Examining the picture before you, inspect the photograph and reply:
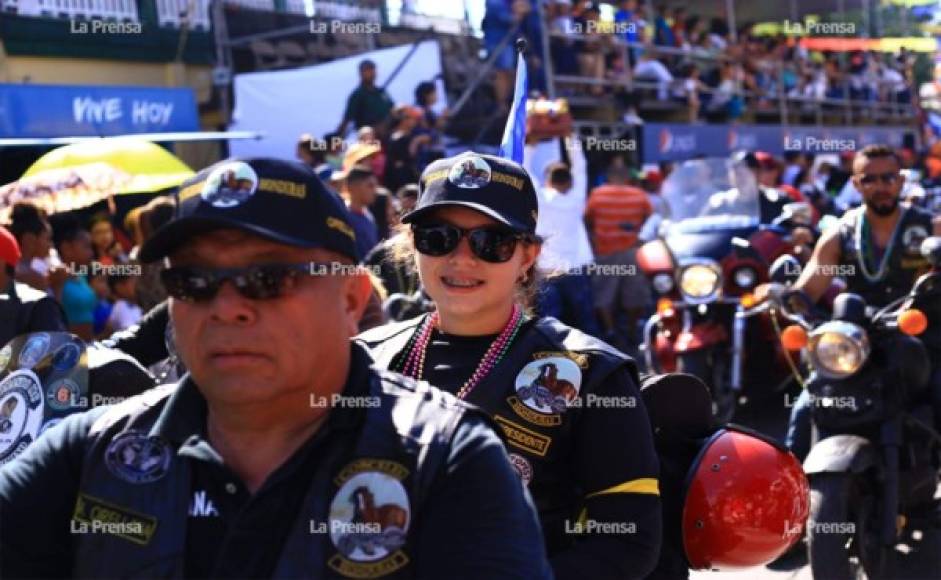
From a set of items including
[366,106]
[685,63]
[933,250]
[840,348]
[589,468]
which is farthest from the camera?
[685,63]

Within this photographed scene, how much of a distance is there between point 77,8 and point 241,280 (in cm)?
1331

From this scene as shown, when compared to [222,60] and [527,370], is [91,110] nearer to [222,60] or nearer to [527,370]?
[222,60]

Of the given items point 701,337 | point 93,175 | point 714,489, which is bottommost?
point 701,337

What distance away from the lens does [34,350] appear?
12.1ft

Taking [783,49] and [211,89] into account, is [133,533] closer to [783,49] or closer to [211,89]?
[211,89]

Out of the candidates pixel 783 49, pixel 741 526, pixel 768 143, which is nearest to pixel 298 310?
pixel 741 526

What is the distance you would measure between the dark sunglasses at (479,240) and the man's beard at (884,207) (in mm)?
3752

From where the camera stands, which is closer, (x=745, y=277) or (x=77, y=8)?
(x=745, y=277)

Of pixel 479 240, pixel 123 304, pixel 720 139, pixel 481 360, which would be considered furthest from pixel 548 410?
pixel 720 139

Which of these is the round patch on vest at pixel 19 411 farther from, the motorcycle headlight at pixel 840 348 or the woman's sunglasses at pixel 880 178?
the woman's sunglasses at pixel 880 178

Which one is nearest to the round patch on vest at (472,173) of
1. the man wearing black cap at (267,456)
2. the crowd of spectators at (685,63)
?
the man wearing black cap at (267,456)

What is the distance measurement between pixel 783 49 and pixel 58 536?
978 inches

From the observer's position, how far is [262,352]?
1.93 metres

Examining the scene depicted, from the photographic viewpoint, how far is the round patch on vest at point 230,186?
188 centimetres
